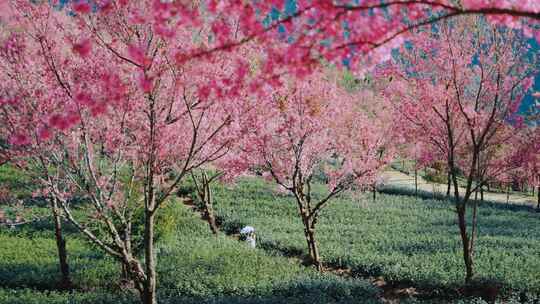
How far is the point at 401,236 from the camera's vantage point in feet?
70.8

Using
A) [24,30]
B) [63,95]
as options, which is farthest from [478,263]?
[24,30]

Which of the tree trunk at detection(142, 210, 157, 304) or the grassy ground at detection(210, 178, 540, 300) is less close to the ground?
the tree trunk at detection(142, 210, 157, 304)

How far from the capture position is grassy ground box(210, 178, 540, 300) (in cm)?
1467

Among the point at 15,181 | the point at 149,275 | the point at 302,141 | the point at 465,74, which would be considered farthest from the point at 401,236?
the point at 15,181

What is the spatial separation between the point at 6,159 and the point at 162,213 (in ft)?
26.2

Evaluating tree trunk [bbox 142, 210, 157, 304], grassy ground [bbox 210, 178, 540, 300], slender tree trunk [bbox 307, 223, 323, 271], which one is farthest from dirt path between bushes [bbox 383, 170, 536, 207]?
tree trunk [bbox 142, 210, 157, 304]

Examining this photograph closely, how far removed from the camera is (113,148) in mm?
9391

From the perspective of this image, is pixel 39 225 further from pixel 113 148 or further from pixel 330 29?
pixel 330 29

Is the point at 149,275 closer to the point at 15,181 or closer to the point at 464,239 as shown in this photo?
the point at 464,239

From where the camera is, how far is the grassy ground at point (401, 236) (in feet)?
48.1

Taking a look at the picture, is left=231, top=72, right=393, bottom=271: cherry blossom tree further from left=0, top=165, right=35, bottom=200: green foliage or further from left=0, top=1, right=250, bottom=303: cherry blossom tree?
left=0, top=165, right=35, bottom=200: green foliage

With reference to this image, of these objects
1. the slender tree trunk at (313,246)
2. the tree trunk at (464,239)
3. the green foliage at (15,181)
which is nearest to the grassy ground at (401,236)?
the tree trunk at (464,239)

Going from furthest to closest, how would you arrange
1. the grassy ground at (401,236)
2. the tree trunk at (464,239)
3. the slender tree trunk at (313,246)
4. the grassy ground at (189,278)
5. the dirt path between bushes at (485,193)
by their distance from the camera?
the dirt path between bushes at (485,193) → the grassy ground at (401,236) → the slender tree trunk at (313,246) → the grassy ground at (189,278) → the tree trunk at (464,239)

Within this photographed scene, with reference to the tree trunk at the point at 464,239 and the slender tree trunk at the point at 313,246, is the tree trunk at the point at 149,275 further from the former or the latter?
the tree trunk at the point at 464,239
